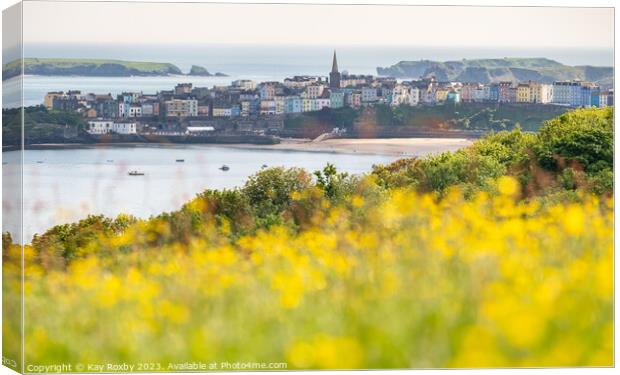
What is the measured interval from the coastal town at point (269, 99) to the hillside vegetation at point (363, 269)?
0.39 m

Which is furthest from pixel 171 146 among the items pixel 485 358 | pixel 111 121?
pixel 485 358

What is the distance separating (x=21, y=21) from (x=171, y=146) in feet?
5.70

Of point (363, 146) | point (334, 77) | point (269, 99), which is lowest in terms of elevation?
point (363, 146)

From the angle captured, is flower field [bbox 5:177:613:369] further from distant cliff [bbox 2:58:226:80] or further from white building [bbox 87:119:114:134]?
distant cliff [bbox 2:58:226:80]

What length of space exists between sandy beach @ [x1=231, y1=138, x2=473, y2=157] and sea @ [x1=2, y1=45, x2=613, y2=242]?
2.1 inches

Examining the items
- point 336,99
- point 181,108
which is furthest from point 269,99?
point 181,108

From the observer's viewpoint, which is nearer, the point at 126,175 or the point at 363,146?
the point at 126,175

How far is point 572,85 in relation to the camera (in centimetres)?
1155

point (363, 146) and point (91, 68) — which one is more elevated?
point (91, 68)

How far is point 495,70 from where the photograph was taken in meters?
11.3

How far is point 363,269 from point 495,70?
3.43 metres

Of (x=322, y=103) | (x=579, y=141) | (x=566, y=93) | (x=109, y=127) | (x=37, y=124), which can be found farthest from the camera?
(x=579, y=141)

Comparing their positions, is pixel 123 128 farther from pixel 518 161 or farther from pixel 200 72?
pixel 518 161

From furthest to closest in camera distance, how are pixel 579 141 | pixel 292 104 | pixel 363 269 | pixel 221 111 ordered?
pixel 579 141
pixel 292 104
pixel 221 111
pixel 363 269
